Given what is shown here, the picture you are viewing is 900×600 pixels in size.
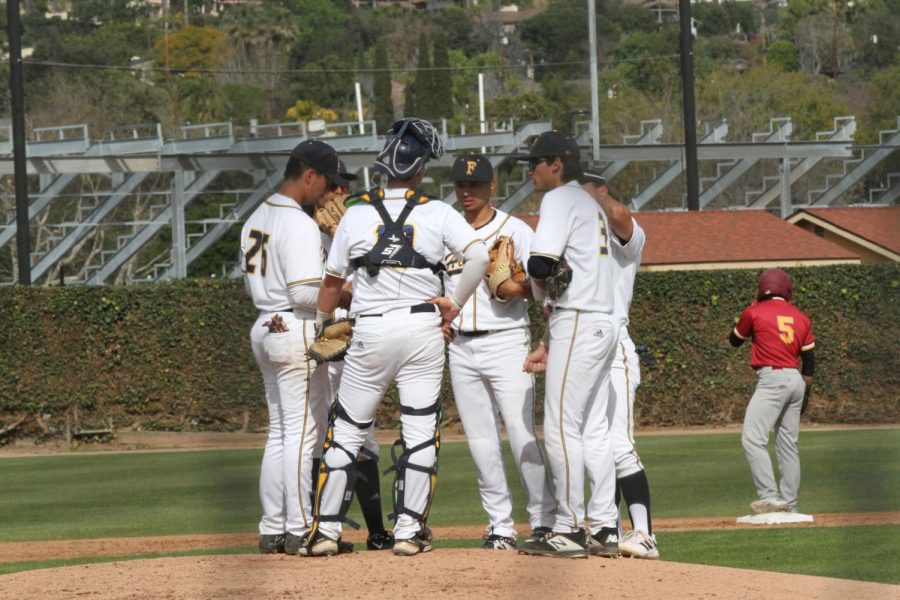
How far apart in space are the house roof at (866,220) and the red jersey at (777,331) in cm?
1932

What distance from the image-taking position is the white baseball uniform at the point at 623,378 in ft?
24.0

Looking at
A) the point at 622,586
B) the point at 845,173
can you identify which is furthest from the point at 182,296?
the point at 845,173

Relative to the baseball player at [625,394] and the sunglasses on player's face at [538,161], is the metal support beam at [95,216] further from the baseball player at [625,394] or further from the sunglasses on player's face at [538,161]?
the sunglasses on player's face at [538,161]

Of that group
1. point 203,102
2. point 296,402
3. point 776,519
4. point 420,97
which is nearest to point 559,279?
point 296,402

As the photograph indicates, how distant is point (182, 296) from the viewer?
2191 centimetres

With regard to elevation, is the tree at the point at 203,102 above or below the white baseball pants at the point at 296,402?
above

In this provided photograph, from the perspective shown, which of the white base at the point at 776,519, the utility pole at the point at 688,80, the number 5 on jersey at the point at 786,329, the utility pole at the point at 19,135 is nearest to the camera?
the number 5 on jersey at the point at 786,329

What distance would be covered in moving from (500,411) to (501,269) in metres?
0.78

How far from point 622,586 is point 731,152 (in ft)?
97.2

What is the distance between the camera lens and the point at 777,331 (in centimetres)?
993

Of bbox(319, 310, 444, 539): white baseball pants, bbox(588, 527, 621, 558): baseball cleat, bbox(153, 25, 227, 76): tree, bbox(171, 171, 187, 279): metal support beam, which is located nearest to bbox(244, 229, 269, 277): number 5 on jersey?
bbox(319, 310, 444, 539): white baseball pants

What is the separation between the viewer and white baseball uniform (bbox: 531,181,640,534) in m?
6.62

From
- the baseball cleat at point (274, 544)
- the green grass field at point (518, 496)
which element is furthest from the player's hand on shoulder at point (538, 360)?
the green grass field at point (518, 496)

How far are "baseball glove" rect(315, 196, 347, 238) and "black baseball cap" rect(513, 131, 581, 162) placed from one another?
121 centimetres
